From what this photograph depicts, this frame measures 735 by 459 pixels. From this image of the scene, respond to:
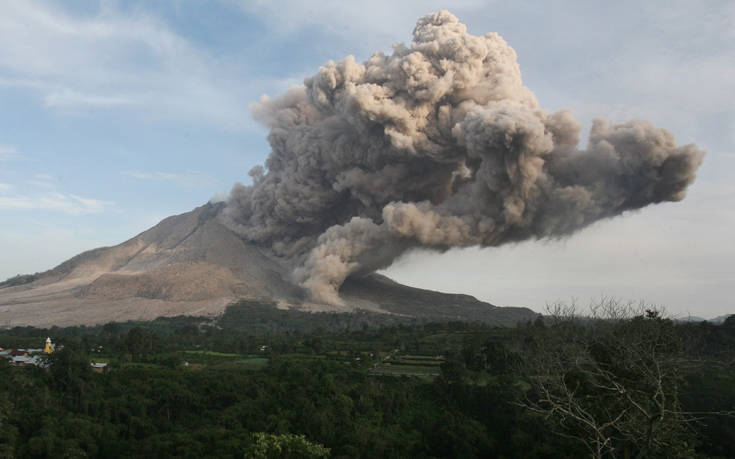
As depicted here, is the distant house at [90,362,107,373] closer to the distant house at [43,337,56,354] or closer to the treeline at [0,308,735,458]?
the treeline at [0,308,735,458]

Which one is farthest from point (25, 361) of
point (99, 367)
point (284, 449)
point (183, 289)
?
point (183, 289)

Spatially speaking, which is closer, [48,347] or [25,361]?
[25,361]

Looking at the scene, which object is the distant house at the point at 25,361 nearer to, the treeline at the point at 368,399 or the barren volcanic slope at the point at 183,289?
the treeline at the point at 368,399

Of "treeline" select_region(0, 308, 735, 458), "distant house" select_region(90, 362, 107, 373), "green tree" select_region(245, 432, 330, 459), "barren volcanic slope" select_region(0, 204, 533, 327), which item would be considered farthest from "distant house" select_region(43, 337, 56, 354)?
"green tree" select_region(245, 432, 330, 459)

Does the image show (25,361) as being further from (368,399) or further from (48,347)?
(368,399)

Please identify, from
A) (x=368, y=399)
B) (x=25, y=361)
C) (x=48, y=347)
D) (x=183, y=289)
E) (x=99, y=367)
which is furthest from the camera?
(x=183, y=289)

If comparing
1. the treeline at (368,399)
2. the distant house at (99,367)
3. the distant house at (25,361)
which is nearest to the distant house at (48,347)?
the distant house at (25,361)
